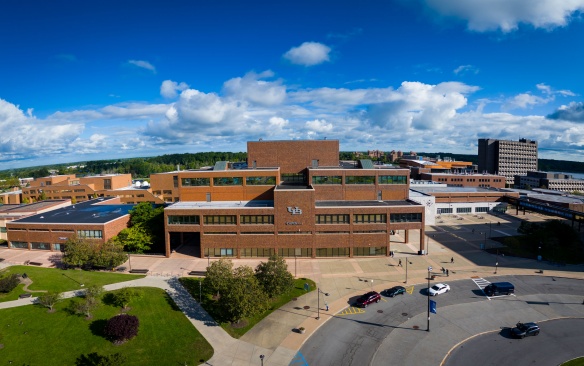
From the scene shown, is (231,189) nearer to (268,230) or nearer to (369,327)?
(268,230)

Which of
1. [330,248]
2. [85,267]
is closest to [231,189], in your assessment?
[330,248]

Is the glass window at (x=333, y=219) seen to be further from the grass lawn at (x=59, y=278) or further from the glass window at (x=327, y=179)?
the grass lawn at (x=59, y=278)

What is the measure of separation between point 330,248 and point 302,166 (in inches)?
984

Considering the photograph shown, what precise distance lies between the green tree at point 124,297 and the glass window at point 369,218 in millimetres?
40457

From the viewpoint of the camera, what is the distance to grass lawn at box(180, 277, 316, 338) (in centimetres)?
4050

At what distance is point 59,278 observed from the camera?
55781 mm

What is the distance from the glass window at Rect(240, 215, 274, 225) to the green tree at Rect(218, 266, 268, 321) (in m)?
23.3

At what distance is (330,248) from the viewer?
65375 mm

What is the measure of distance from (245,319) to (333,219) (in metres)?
29.4

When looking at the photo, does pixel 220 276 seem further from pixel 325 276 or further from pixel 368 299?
pixel 368 299

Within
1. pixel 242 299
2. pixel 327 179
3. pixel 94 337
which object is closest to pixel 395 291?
pixel 242 299

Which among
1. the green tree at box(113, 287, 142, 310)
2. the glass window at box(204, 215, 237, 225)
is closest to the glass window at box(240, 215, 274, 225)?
the glass window at box(204, 215, 237, 225)

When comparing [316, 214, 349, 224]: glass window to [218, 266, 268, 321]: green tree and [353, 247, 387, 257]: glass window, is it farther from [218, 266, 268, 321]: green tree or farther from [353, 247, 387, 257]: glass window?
[218, 266, 268, 321]: green tree

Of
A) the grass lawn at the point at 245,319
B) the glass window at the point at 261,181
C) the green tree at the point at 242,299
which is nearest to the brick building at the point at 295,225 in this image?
the glass window at the point at 261,181
